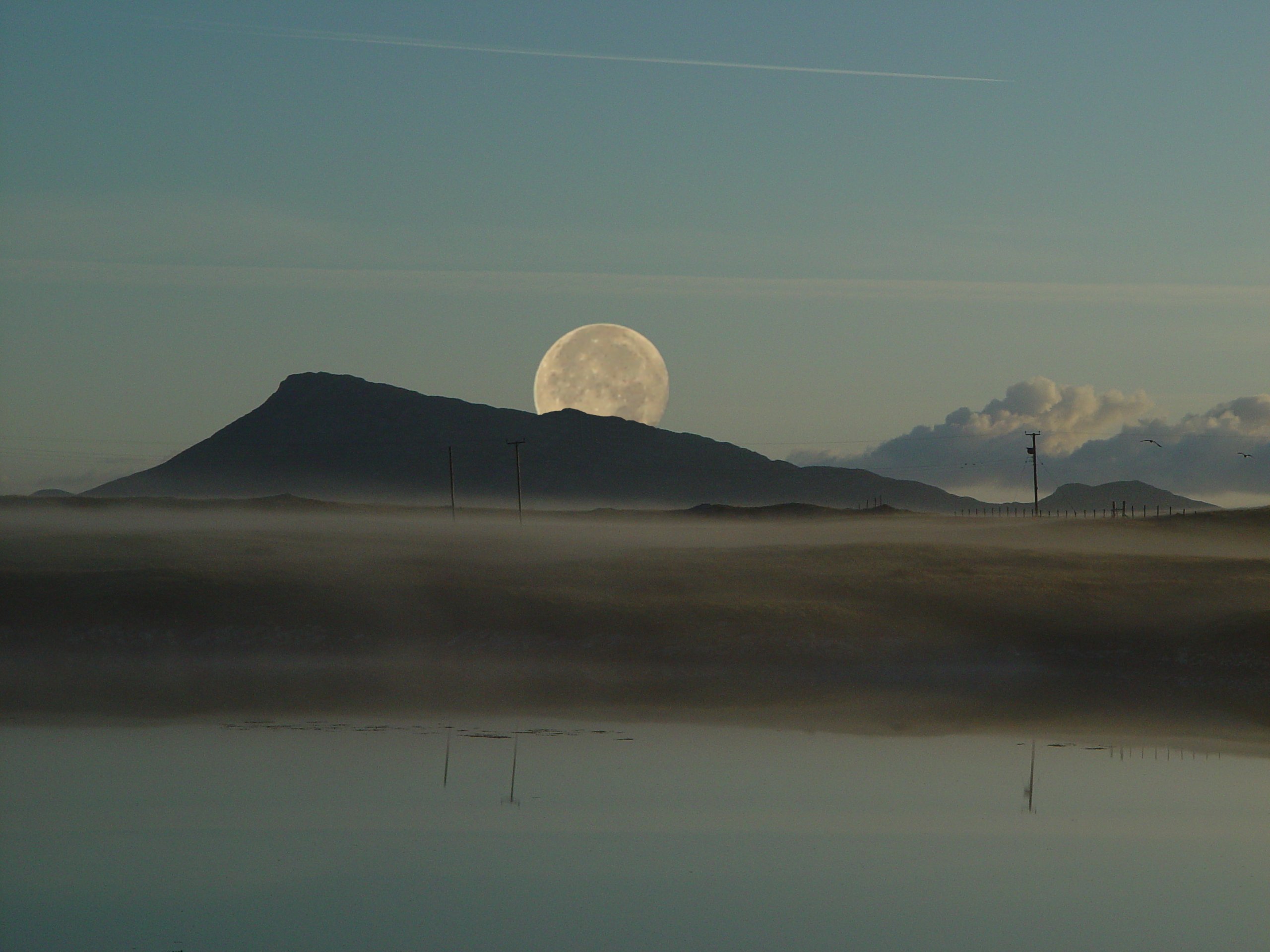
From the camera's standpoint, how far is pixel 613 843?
28484mm

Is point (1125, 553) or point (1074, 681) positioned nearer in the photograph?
point (1074, 681)

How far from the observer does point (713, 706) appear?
177 ft

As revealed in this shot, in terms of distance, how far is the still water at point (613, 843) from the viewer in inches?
877

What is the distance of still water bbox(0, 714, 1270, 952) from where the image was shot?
2227 centimetres

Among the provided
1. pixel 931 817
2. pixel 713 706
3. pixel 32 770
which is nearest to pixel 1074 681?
pixel 713 706

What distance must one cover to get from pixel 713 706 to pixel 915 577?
→ 36.4 m

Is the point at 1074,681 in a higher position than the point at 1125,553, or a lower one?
lower

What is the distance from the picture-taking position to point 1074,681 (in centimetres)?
6419

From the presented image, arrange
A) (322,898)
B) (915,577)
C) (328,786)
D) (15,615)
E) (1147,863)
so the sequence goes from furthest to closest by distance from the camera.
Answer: (915,577)
(15,615)
(328,786)
(1147,863)
(322,898)

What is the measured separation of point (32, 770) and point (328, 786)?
297 inches

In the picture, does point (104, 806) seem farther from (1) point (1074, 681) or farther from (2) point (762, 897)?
(1) point (1074, 681)

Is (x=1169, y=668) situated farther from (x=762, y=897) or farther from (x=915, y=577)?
(x=762, y=897)

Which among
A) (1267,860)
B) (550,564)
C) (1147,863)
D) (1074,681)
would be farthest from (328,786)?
(550,564)

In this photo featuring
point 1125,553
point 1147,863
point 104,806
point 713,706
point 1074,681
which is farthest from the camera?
point 1125,553
